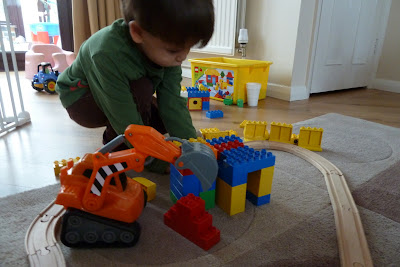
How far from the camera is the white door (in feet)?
6.59

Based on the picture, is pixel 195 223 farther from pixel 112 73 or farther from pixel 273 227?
pixel 112 73

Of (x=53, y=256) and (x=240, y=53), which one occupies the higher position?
(x=240, y=53)

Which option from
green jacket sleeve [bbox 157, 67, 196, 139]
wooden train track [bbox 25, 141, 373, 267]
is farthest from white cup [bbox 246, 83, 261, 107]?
wooden train track [bbox 25, 141, 373, 267]

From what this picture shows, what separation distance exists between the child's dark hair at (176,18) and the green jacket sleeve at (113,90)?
0.18 m

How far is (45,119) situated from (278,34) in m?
1.44

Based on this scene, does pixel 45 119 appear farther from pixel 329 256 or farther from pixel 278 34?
pixel 278 34

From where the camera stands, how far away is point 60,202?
574mm

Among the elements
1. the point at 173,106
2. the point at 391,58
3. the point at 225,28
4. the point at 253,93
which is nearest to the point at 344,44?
the point at 391,58

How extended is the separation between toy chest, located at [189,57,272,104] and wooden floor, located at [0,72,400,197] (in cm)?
9

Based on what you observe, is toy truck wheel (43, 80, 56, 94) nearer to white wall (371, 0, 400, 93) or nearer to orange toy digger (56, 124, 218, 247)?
orange toy digger (56, 124, 218, 247)

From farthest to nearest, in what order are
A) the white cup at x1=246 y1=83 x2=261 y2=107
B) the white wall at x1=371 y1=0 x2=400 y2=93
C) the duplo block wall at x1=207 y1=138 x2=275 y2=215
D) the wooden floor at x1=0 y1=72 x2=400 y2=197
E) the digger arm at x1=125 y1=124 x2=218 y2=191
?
the white wall at x1=371 y1=0 x2=400 y2=93, the white cup at x1=246 y1=83 x2=261 y2=107, the wooden floor at x1=0 y1=72 x2=400 y2=197, the duplo block wall at x1=207 y1=138 x2=275 y2=215, the digger arm at x1=125 y1=124 x2=218 y2=191

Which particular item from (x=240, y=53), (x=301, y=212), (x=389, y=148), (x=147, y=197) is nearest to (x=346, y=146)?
(x=389, y=148)

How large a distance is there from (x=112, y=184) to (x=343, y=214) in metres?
0.52

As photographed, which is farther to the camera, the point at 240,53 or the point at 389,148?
the point at 240,53
